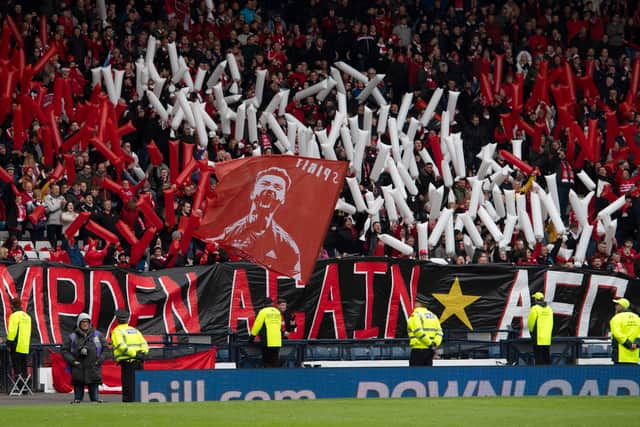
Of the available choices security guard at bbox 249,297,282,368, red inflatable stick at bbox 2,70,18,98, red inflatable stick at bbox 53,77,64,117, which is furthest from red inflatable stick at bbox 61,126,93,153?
security guard at bbox 249,297,282,368

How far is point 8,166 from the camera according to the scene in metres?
24.8

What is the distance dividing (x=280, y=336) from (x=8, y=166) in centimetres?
627

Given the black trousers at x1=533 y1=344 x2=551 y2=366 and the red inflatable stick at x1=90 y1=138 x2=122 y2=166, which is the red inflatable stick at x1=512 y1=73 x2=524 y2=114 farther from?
the red inflatable stick at x1=90 y1=138 x2=122 y2=166

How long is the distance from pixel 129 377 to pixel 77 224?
485 centimetres

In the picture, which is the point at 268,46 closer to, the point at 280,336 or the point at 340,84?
the point at 340,84

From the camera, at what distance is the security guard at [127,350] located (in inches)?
779

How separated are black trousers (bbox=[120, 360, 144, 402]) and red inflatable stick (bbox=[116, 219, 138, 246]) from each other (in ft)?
14.4

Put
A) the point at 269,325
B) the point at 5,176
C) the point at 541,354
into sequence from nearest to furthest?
the point at 269,325 < the point at 541,354 < the point at 5,176

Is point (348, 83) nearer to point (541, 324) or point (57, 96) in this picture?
point (57, 96)

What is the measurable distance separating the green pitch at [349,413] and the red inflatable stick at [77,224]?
484 cm

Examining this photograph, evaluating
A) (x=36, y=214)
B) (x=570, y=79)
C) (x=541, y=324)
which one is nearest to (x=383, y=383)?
(x=541, y=324)

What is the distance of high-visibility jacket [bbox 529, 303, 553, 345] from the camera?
22.7 metres

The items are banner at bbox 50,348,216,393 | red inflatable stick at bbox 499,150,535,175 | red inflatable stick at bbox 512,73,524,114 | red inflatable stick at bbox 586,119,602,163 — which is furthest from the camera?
red inflatable stick at bbox 512,73,524,114

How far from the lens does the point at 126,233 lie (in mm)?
24094
